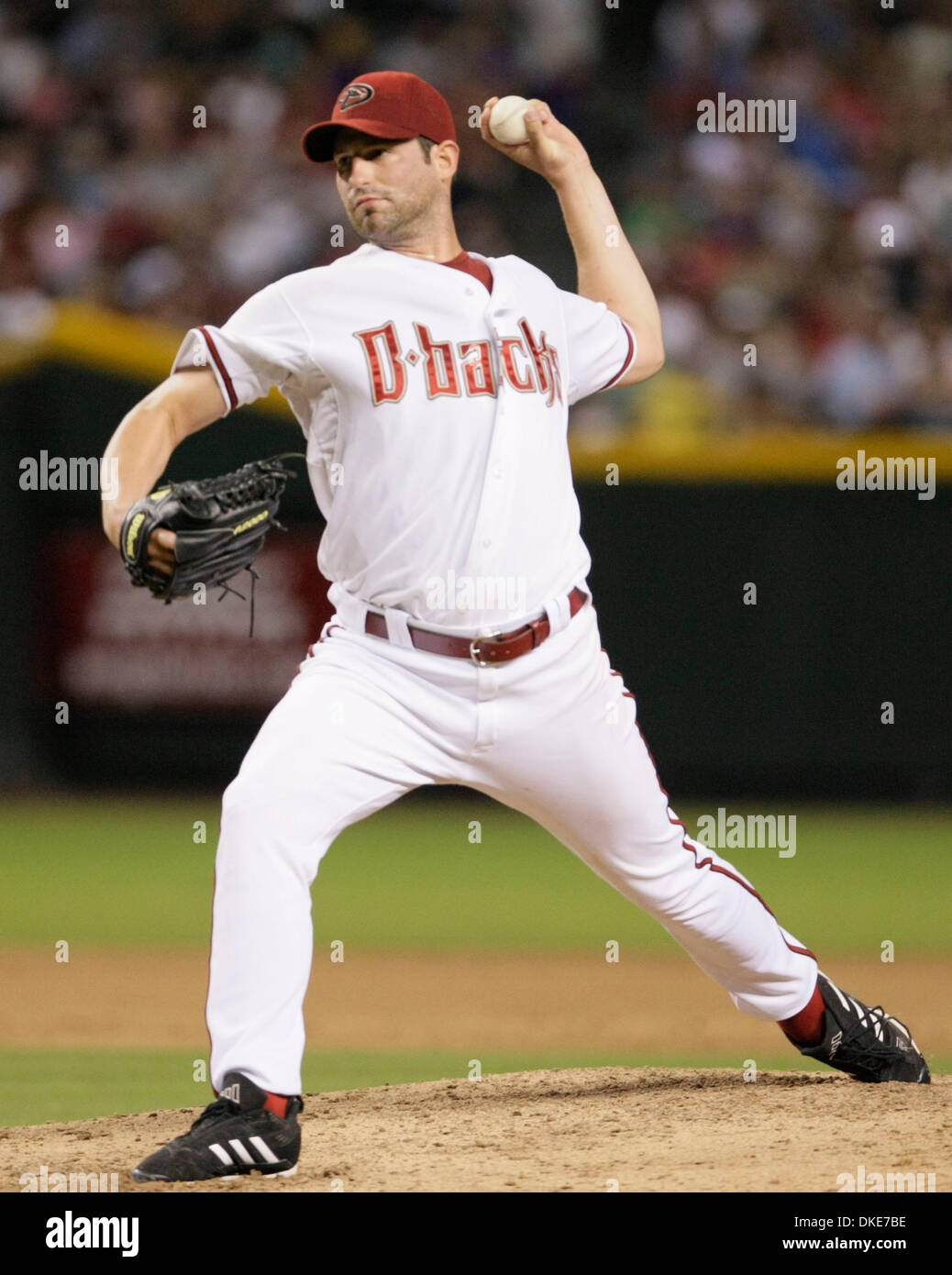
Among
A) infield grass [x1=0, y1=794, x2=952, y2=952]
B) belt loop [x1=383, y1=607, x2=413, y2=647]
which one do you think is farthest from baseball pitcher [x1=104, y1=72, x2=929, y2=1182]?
infield grass [x1=0, y1=794, x2=952, y2=952]

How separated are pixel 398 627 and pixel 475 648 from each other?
0.16 meters

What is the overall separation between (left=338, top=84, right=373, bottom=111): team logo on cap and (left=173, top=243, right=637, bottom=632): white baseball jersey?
295 millimetres

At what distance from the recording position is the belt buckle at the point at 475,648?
11.9 feet

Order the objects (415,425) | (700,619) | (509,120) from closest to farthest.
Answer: (415,425), (509,120), (700,619)

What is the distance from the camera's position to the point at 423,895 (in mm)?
8203

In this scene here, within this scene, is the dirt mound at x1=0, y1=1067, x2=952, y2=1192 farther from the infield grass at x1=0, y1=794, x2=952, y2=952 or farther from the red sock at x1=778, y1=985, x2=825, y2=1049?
the infield grass at x1=0, y1=794, x2=952, y2=952

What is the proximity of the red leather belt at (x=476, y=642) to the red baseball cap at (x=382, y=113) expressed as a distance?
3.14 feet

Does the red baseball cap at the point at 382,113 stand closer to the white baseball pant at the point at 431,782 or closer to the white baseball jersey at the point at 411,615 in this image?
the white baseball jersey at the point at 411,615

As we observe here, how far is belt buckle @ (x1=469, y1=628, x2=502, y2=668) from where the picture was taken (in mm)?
3625

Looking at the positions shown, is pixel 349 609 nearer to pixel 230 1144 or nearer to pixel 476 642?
pixel 476 642

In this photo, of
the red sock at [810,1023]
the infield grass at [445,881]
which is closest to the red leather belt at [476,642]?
the red sock at [810,1023]

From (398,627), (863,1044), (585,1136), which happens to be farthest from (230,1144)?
A: (863,1044)

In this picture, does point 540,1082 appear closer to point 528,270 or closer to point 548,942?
point 528,270

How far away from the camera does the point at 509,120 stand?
4.17 metres
